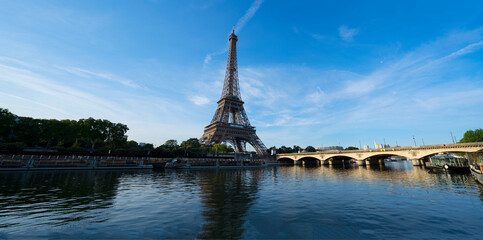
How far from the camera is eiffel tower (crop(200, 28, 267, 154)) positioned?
247ft

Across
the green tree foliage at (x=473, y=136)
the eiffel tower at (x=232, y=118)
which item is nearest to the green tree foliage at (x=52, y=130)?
the eiffel tower at (x=232, y=118)

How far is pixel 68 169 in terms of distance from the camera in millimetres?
38875

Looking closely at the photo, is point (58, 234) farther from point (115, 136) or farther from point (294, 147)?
point (294, 147)

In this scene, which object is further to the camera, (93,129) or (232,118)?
(232,118)

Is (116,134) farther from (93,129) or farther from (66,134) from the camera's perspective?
(66,134)

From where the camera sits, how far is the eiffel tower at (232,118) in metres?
A: 75.2

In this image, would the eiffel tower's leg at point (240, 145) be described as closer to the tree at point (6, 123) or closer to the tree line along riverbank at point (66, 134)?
the tree line along riverbank at point (66, 134)

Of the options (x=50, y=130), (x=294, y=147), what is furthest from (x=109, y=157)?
(x=294, y=147)

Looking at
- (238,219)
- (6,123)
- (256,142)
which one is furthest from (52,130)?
(238,219)

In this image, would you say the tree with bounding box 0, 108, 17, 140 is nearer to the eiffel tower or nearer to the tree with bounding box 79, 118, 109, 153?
the tree with bounding box 79, 118, 109, 153

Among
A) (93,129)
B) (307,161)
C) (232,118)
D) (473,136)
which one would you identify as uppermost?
(232,118)

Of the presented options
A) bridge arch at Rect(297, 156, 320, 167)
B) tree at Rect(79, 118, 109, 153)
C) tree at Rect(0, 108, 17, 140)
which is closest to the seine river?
tree at Rect(79, 118, 109, 153)

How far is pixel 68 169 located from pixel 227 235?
157 feet

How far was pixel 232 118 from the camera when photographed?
286ft
